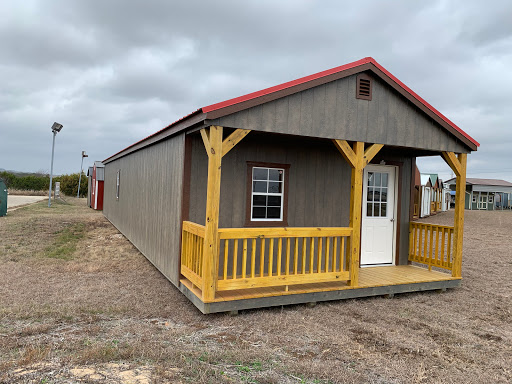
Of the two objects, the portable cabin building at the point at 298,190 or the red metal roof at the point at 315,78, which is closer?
the red metal roof at the point at 315,78

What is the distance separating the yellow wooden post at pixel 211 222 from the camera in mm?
4434

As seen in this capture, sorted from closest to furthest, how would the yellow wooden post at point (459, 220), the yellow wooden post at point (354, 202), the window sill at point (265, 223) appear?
the yellow wooden post at point (354, 202) → the window sill at point (265, 223) → the yellow wooden post at point (459, 220)

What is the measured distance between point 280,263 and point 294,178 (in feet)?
5.94

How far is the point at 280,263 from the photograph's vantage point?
492 centimetres

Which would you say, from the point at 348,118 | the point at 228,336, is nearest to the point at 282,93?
the point at 348,118

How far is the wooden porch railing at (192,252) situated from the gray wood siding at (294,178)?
43 cm

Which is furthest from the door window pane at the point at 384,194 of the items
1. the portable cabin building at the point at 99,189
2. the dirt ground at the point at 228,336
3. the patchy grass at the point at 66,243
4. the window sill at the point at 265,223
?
the portable cabin building at the point at 99,189

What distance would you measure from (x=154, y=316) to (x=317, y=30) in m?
8.56

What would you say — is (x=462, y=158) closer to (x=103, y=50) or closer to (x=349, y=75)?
(x=349, y=75)

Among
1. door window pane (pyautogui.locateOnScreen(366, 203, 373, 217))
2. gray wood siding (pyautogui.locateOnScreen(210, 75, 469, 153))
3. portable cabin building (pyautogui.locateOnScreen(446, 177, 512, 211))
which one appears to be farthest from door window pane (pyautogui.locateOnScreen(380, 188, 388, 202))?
portable cabin building (pyautogui.locateOnScreen(446, 177, 512, 211))

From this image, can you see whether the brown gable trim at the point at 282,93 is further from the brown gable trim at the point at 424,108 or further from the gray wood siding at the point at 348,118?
the brown gable trim at the point at 424,108

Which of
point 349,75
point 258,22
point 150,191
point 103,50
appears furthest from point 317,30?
point 103,50

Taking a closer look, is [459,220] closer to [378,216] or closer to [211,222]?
[378,216]

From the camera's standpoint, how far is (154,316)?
450 cm
